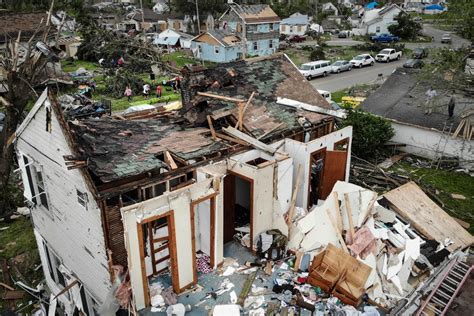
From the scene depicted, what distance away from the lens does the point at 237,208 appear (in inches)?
560

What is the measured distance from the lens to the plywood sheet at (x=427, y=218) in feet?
46.0

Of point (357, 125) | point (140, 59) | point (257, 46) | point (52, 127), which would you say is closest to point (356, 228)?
point (52, 127)

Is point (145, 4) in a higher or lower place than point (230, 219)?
higher

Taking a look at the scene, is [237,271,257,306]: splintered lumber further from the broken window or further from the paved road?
the paved road

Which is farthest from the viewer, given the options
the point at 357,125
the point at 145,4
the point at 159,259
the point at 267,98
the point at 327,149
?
the point at 145,4

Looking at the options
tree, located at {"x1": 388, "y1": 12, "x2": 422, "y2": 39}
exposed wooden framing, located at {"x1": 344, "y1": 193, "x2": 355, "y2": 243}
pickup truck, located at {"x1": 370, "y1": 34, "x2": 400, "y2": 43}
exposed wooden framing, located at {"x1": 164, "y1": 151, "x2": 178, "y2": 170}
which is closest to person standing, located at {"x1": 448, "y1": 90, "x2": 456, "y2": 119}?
exposed wooden framing, located at {"x1": 344, "y1": 193, "x2": 355, "y2": 243}

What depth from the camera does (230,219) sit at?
1245 cm

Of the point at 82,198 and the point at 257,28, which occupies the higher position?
the point at 257,28

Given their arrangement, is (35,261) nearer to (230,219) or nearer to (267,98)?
(230,219)

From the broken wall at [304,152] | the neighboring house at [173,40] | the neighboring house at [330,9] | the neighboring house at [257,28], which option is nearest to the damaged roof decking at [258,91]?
the broken wall at [304,152]

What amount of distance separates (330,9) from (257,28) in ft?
147

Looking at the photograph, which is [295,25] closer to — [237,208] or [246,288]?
[237,208]

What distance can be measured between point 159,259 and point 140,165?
283 centimetres

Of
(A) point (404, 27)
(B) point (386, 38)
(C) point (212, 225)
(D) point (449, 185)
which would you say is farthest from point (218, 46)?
(C) point (212, 225)
